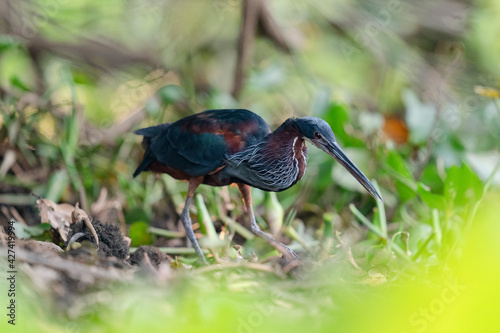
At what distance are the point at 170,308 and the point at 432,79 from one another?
184 inches

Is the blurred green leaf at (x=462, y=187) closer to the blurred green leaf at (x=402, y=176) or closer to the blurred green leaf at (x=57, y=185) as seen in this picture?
the blurred green leaf at (x=402, y=176)

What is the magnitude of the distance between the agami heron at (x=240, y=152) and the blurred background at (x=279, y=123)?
0.86 ft

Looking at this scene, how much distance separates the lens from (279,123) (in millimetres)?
4598

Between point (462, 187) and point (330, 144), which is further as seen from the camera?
point (462, 187)

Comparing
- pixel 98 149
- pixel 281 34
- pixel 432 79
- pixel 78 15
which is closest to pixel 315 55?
pixel 281 34

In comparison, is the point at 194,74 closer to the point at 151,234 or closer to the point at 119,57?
the point at 119,57

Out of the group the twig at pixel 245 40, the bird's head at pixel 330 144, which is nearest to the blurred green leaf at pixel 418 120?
the twig at pixel 245 40

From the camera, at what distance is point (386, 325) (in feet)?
2.56

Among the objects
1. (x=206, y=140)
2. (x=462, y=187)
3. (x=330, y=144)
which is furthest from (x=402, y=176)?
(x=206, y=140)

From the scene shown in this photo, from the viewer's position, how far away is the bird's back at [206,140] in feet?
9.12

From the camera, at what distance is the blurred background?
1.35 metres

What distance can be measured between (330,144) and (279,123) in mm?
2228

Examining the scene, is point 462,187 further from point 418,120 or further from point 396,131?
point 396,131

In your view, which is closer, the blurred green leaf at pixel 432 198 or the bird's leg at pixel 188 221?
the bird's leg at pixel 188 221
